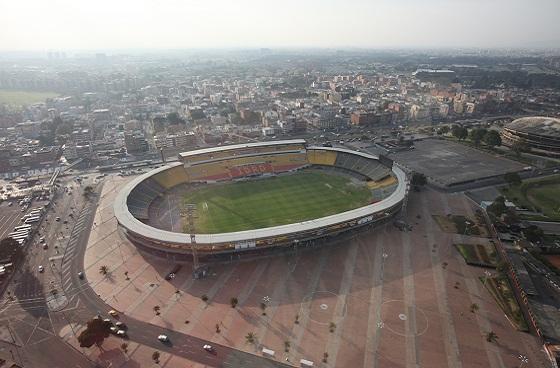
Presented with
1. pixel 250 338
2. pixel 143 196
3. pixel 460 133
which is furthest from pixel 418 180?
pixel 143 196

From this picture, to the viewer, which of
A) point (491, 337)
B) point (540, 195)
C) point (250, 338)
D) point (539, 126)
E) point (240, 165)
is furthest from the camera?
point (539, 126)

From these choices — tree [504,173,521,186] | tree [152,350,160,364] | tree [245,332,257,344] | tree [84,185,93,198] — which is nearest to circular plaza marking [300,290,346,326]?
tree [245,332,257,344]

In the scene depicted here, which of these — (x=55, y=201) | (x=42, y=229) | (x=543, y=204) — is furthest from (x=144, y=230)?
(x=543, y=204)

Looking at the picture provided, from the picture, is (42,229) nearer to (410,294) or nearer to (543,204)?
(410,294)

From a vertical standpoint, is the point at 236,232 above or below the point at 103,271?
above

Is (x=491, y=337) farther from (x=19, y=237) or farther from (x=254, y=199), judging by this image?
(x=19, y=237)

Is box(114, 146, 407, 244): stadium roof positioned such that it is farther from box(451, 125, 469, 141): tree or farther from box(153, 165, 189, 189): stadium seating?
box(451, 125, 469, 141): tree

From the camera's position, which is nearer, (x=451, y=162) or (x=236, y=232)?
(x=236, y=232)
